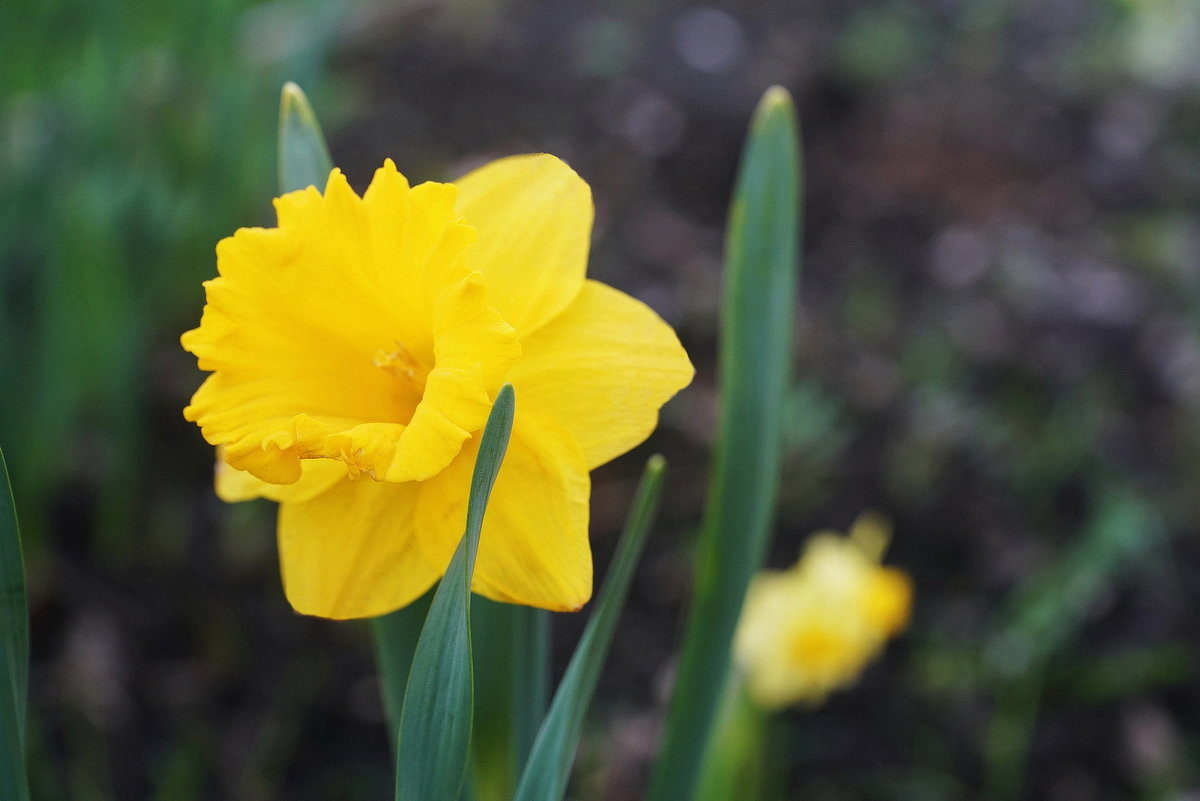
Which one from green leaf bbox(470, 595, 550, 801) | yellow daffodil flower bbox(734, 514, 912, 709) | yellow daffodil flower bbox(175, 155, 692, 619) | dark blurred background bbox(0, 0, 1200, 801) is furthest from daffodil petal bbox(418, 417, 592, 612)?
dark blurred background bbox(0, 0, 1200, 801)

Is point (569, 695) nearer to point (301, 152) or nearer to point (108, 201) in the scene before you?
point (301, 152)

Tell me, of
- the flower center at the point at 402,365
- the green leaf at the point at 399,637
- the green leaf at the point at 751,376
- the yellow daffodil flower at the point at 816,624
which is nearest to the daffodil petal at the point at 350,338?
the flower center at the point at 402,365

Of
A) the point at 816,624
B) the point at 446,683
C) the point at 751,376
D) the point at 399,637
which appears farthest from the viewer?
the point at 816,624

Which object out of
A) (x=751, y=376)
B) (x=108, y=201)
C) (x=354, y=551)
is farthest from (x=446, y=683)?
(x=108, y=201)

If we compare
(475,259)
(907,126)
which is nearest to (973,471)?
(907,126)

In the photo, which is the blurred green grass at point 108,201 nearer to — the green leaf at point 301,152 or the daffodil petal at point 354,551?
the green leaf at point 301,152

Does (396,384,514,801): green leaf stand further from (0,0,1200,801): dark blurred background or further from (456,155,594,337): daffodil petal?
(0,0,1200,801): dark blurred background

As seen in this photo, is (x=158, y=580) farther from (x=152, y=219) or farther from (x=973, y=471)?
(x=973, y=471)
